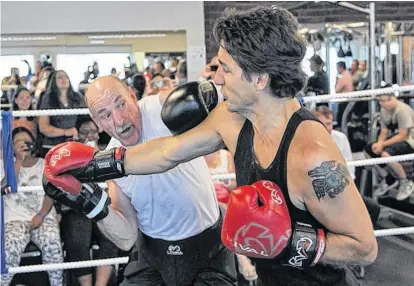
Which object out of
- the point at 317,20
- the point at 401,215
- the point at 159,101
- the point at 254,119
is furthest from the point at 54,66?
the point at 254,119

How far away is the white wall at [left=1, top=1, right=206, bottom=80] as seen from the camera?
4871 mm

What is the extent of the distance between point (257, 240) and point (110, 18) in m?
4.12

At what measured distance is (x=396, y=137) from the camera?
377cm

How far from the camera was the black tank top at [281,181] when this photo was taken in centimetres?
114

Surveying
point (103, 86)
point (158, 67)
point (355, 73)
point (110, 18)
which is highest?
point (110, 18)

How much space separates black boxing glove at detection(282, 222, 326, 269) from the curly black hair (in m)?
0.26

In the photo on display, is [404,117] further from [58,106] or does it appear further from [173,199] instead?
[173,199]

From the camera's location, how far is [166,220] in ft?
5.25

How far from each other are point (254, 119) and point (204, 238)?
48cm

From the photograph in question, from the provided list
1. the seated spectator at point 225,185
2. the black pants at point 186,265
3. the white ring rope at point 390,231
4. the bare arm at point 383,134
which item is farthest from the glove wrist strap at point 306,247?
the bare arm at point 383,134

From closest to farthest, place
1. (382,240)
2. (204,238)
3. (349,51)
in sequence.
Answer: (204,238) < (382,240) < (349,51)

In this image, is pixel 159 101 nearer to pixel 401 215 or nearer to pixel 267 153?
pixel 267 153

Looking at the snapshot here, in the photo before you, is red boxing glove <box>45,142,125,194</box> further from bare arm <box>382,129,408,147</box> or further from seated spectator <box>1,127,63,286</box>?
bare arm <box>382,129,408,147</box>

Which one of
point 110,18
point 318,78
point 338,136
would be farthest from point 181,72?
point 338,136
